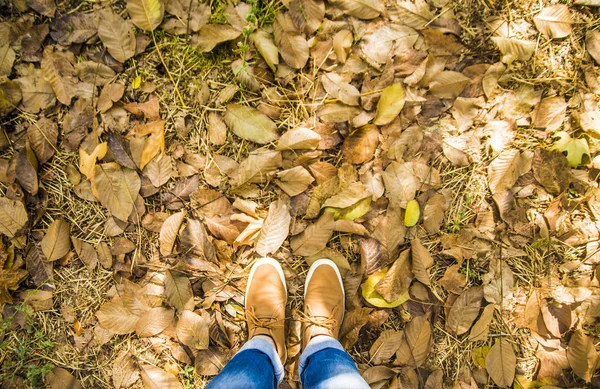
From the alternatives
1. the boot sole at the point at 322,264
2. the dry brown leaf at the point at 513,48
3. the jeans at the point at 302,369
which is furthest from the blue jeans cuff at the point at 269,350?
the dry brown leaf at the point at 513,48

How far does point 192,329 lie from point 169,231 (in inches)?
17.9

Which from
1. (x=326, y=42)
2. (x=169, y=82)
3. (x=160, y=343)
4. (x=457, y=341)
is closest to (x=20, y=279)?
(x=160, y=343)

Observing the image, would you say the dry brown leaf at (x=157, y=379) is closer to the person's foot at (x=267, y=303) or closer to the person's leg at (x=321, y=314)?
the person's foot at (x=267, y=303)

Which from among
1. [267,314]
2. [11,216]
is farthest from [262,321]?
[11,216]

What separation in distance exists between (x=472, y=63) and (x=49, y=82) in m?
1.95

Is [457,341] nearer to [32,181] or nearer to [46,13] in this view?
[32,181]

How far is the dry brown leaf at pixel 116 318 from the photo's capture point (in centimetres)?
160

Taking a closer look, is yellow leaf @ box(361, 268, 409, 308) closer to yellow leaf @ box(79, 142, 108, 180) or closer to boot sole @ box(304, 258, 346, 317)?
boot sole @ box(304, 258, 346, 317)

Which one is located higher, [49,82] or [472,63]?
[49,82]

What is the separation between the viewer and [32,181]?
1581mm

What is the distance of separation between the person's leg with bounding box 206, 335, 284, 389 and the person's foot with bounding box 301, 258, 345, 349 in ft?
0.62

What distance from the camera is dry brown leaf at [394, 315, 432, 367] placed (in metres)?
1.55

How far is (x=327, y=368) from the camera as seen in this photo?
4.33 feet

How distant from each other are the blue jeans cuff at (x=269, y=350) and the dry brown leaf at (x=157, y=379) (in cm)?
42
